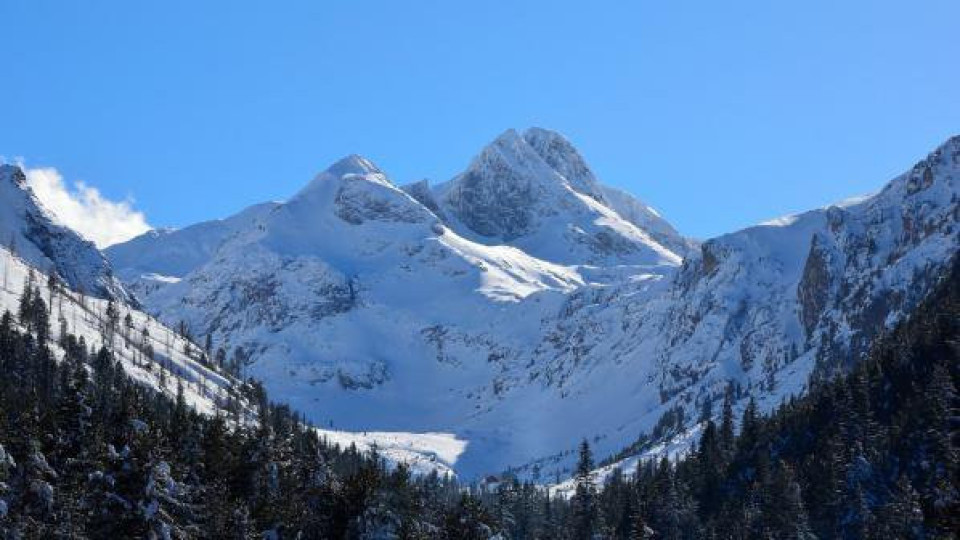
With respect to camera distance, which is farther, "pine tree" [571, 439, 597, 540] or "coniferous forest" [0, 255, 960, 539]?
"pine tree" [571, 439, 597, 540]

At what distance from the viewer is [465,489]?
165m

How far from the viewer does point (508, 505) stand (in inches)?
7702

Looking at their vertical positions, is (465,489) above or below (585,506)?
above

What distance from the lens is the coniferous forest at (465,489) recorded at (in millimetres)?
68812

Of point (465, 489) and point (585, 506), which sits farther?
point (465, 489)

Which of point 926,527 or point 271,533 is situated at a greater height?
point 926,527

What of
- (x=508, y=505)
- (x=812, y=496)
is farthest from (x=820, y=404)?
(x=508, y=505)

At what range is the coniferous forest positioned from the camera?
68.8 metres

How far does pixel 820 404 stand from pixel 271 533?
12230cm

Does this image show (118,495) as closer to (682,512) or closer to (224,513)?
(224,513)

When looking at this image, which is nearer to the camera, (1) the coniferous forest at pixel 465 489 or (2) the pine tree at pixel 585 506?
(1) the coniferous forest at pixel 465 489

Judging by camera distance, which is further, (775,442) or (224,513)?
(775,442)

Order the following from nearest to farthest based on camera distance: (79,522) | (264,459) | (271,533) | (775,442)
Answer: (79,522) < (271,533) < (264,459) < (775,442)

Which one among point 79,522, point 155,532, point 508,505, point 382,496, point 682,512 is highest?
point 508,505
